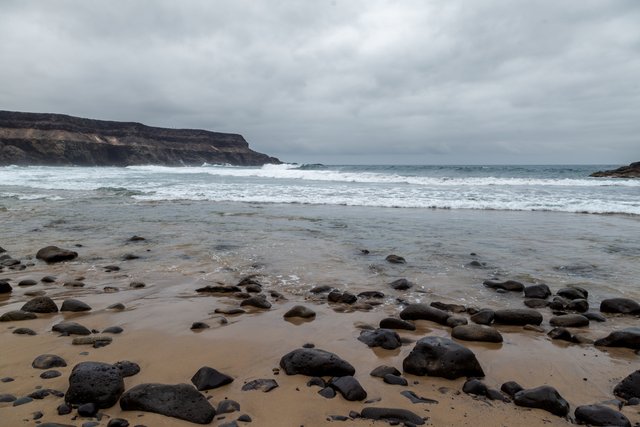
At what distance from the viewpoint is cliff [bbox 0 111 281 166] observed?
64125 millimetres

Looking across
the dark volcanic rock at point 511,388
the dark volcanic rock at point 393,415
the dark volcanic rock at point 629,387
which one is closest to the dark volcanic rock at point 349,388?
the dark volcanic rock at point 393,415

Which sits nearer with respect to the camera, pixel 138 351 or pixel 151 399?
pixel 151 399

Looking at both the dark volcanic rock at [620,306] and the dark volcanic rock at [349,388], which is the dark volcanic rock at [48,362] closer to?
the dark volcanic rock at [349,388]

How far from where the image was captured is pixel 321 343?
3.95 metres

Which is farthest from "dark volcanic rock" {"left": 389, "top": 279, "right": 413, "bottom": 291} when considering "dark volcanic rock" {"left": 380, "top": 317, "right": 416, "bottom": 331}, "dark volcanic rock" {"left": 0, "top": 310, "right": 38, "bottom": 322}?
"dark volcanic rock" {"left": 0, "top": 310, "right": 38, "bottom": 322}

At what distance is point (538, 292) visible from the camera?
5.64 meters

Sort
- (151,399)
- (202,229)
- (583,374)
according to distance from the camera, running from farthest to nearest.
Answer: (202,229) < (583,374) < (151,399)

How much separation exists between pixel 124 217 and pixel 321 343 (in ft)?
36.4

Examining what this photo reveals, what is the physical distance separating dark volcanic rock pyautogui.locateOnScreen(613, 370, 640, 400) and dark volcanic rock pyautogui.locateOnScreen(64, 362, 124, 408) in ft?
11.9

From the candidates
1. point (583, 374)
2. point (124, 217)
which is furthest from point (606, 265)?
point (124, 217)

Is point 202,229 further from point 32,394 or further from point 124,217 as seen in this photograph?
point 32,394

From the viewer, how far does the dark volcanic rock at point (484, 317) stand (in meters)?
4.67

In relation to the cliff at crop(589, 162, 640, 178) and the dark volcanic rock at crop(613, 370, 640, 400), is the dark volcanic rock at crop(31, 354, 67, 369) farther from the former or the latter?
the cliff at crop(589, 162, 640, 178)

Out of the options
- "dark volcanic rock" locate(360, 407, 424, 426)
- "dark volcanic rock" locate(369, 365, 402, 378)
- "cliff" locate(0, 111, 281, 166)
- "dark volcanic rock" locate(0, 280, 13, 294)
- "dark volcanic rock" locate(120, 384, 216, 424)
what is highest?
"cliff" locate(0, 111, 281, 166)
